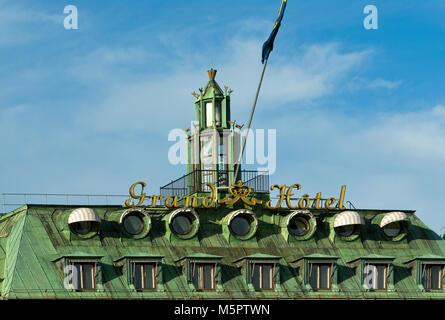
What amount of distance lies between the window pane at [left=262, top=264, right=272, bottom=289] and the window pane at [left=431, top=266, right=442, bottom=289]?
17686 millimetres

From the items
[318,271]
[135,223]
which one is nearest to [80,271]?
[135,223]

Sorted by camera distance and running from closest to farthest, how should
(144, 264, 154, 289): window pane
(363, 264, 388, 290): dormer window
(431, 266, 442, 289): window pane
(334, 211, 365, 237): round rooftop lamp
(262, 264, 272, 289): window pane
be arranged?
(144, 264, 154, 289): window pane < (262, 264, 272, 289): window pane < (363, 264, 388, 290): dormer window < (431, 266, 442, 289): window pane < (334, 211, 365, 237): round rooftop lamp

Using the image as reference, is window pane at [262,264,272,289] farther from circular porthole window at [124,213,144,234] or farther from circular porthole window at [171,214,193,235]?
circular porthole window at [124,213,144,234]

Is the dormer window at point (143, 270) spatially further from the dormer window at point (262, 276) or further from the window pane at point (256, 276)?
the dormer window at point (262, 276)

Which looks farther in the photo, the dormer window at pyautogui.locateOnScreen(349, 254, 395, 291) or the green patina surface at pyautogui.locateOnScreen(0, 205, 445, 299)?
the dormer window at pyautogui.locateOnScreen(349, 254, 395, 291)

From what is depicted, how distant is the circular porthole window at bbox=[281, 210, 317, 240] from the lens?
155000 millimetres

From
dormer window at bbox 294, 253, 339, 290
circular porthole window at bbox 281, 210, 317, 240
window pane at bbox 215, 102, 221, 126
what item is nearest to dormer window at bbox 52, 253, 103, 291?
dormer window at bbox 294, 253, 339, 290

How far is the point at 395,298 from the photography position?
15212cm

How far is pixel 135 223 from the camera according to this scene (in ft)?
494

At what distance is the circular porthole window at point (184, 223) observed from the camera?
151500 millimetres

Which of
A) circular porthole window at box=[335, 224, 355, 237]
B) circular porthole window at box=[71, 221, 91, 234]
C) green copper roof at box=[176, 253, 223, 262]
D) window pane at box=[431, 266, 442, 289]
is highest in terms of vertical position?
circular porthole window at box=[71, 221, 91, 234]

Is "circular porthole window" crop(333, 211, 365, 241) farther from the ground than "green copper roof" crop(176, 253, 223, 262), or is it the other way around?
"circular porthole window" crop(333, 211, 365, 241)

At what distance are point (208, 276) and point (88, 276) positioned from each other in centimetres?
1226

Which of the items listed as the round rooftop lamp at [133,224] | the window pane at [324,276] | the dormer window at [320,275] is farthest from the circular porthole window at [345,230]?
the round rooftop lamp at [133,224]
